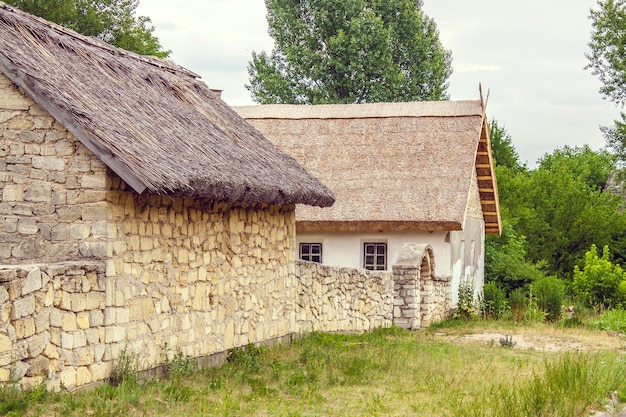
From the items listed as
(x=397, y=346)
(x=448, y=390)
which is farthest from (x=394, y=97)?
(x=448, y=390)

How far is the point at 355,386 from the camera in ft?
36.4

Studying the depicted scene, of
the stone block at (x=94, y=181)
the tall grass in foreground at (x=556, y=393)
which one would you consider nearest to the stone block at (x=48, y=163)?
the stone block at (x=94, y=181)

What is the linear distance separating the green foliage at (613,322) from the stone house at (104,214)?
Result: 10.2 meters

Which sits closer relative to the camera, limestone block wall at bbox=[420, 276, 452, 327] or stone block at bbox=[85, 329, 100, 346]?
stone block at bbox=[85, 329, 100, 346]

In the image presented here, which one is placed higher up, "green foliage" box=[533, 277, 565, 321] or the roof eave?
the roof eave

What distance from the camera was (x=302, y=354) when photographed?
42.5ft

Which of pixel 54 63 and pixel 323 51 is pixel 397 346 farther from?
pixel 323 51

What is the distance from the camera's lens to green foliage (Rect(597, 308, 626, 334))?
20172mm

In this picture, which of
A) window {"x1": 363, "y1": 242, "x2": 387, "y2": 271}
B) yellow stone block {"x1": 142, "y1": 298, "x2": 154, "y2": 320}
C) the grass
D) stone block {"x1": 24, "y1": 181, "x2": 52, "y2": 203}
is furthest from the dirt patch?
stone block {"x1": 24, "y1": 181, "x2": 52, "y2": 203}

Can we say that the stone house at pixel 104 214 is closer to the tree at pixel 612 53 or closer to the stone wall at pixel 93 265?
the stone wall at pixel 93 265

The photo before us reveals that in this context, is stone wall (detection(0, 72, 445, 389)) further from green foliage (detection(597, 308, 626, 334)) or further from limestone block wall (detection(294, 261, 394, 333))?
green foliage (detection(597, 308, 626, 334))

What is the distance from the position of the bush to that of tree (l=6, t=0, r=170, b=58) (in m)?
14.6

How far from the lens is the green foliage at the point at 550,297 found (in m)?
22.7

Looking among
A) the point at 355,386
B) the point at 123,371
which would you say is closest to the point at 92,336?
the point at 123,371
